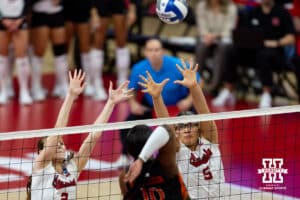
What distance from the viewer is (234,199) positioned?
9.66 metres

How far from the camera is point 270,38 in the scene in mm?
14227

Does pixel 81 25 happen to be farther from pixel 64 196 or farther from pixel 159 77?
pixel 64 196

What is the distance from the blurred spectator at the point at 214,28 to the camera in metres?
14.9

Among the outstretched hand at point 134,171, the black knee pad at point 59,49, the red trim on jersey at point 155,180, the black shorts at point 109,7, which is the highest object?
the black shorts at point 109,7

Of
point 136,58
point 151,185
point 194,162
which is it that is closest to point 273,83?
point 136,58

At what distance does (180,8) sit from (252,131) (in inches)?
116

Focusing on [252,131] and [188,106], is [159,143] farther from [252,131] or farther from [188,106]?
[252,131]

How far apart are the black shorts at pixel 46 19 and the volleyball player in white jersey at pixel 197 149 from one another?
251 inches

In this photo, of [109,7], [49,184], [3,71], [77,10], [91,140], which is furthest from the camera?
[109,7]

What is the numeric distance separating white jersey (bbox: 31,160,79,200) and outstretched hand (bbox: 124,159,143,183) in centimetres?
129

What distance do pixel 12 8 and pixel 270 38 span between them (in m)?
3.88

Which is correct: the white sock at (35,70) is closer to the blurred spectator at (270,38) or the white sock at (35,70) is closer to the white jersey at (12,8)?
the white jersey at (12,8)
